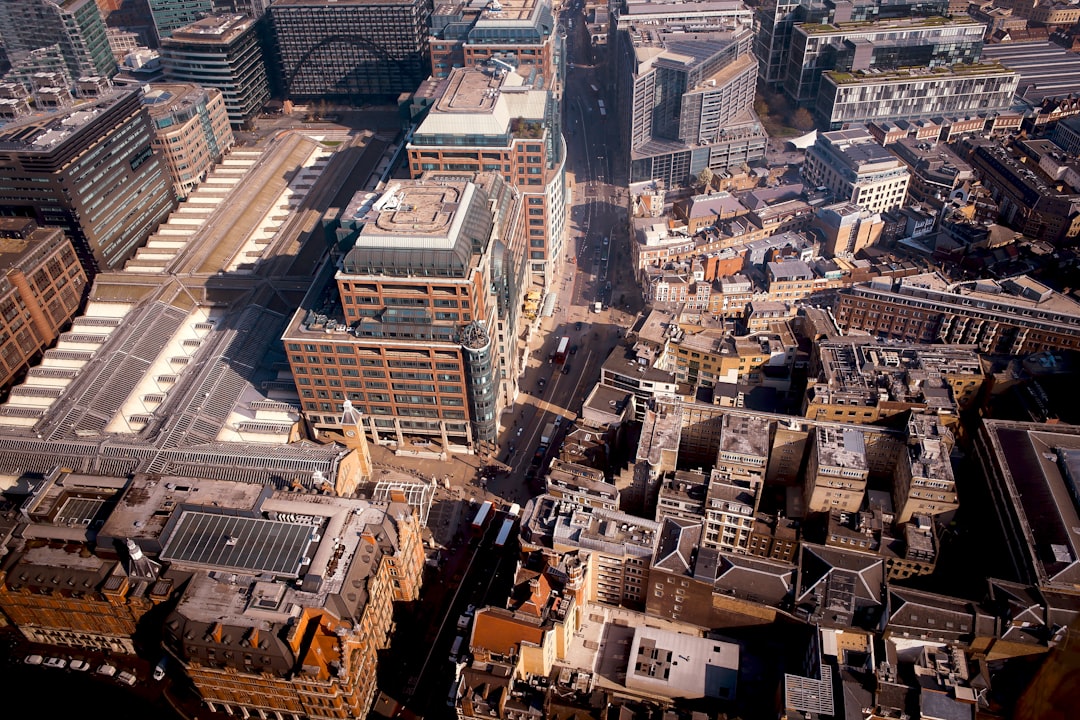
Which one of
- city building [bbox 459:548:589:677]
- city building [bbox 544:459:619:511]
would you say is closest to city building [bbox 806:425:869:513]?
city building [bbox 544:459:619:511]

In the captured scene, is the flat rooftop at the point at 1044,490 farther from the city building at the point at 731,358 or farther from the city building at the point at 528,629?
the city building at the point at 528,629

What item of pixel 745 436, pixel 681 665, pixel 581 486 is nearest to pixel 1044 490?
pixel 745 436

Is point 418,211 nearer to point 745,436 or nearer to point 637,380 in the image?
point 637,380

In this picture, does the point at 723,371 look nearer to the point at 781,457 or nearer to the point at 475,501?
the point at 781,457

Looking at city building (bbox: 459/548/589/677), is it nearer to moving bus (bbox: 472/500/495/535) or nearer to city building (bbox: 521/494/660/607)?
city building (bbox: 521/494/660/607)

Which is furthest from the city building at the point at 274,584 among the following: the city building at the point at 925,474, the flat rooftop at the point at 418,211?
the city building at the point at 925,474

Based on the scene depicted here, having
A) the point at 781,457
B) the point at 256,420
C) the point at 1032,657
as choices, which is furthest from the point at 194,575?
the point at 1032,657
